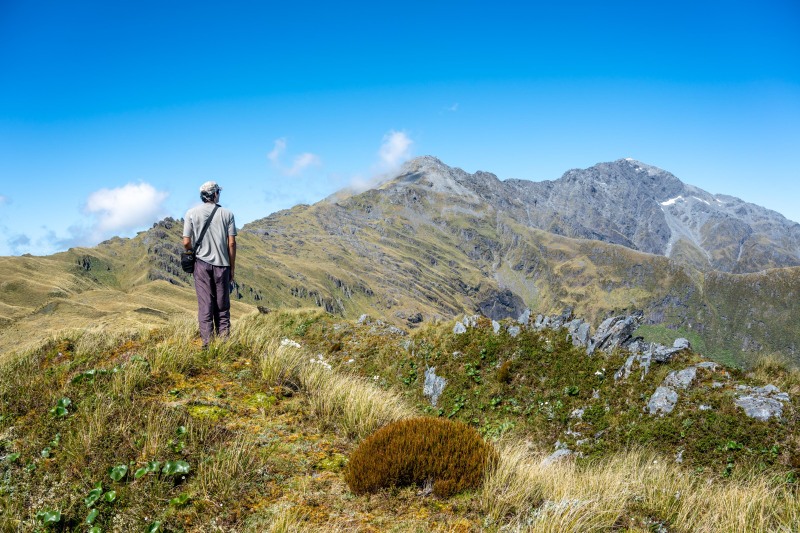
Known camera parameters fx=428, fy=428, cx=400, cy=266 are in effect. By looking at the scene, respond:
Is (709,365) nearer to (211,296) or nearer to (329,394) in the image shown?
(329,394)

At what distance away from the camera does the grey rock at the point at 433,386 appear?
15.3m

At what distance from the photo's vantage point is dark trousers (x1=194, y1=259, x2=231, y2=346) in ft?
34.7

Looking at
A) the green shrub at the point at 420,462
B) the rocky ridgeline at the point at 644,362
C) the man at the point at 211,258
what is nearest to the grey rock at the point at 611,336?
the rocky ridgeline at the point at 644,362

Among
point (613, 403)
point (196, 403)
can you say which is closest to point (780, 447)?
point (613, 403)

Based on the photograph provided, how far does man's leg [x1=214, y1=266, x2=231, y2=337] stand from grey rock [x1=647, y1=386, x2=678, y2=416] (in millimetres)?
11462

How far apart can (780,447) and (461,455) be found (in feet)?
27.1

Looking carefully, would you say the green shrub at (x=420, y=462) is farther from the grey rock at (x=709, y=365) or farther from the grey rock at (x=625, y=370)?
the grey rock at (x=709, y=365)

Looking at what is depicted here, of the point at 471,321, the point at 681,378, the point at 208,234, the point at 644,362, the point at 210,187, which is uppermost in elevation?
the point at 210,187

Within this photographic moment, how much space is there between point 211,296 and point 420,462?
7413mm

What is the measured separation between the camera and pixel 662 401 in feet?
38.2

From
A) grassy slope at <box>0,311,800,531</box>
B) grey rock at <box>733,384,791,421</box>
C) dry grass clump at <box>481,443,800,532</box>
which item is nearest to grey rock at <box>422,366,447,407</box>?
grassy slope at <box>0,311,800,531</box>

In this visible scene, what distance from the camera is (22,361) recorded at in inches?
372

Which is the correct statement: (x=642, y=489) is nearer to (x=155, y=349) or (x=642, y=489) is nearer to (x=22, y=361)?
(x=155, y=349)

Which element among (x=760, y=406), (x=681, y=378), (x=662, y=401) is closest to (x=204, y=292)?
(x=662, y=401)
